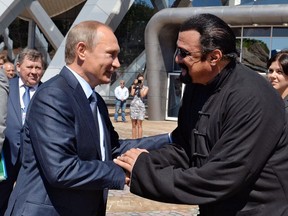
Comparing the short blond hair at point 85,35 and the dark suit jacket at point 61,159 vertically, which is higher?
the short blond hair at point 85,35

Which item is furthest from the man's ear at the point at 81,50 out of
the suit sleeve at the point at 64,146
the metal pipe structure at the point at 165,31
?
the metal pipe structure at the point at 165,31

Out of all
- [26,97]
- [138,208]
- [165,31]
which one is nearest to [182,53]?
[26,97]

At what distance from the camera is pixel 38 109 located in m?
2.40

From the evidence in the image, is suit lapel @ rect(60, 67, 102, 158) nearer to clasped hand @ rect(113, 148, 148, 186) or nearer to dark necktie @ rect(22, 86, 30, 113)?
clasped hand @ rect(113, 148, 148, 186)

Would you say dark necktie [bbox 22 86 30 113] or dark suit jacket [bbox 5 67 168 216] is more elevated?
dark suit jacket [bbox 5 67 168 216]

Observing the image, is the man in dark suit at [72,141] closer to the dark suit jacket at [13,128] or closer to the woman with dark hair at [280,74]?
the dark suit jacket at [13,128]

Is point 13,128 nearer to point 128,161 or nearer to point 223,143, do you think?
point 128,161

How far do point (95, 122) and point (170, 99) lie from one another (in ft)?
61.2

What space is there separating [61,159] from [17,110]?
6.46 feet

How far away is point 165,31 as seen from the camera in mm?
20234

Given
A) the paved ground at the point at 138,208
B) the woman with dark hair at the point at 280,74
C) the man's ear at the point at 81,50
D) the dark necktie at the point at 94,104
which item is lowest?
the paved ground at the point at 138,208

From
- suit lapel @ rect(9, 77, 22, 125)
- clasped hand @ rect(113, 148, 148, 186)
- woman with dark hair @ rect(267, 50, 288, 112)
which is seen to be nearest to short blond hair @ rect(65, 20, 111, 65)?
clasped hand @ rect(113, 148, 148, 186)

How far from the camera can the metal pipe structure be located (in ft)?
59.4

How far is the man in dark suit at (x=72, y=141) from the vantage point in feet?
7.61
